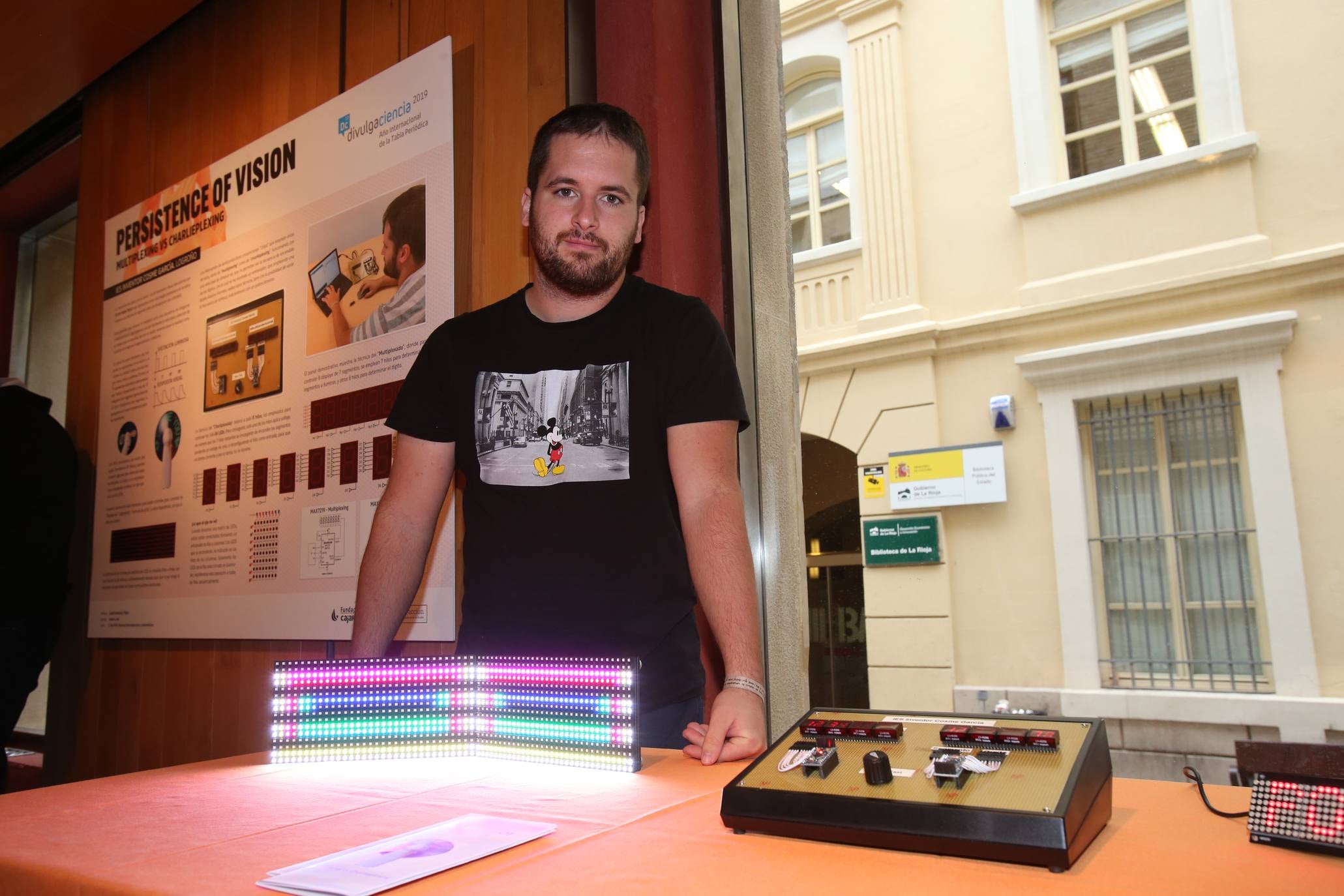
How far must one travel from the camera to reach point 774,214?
6.83ft

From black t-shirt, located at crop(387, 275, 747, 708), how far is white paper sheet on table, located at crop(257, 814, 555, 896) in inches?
24.8

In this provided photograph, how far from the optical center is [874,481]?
1.87m

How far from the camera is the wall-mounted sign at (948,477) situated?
1738 millimetres

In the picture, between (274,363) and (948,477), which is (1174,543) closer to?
(948,477)

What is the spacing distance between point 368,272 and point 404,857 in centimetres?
204

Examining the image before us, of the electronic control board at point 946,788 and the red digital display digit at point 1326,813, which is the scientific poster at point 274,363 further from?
the red digital display digit at point 1326,813

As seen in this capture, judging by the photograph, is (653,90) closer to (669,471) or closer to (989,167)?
(989,167)

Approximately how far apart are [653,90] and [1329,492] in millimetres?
1429

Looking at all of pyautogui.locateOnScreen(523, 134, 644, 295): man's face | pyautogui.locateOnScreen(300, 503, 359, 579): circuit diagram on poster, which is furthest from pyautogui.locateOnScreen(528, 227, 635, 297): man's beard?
pyautogui.locateOnScreen(300, 503, 359, 579): circuit diagram on poster

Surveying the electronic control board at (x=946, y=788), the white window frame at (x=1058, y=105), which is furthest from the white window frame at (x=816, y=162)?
the electronic control board at (x=946, y=788)

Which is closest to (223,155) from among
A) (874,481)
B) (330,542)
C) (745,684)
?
(330,542)

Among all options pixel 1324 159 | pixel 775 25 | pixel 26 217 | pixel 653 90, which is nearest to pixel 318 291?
→ pixel 653 90

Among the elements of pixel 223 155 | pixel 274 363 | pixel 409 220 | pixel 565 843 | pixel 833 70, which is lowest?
pixel 565 843

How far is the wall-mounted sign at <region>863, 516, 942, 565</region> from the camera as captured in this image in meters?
1.80
